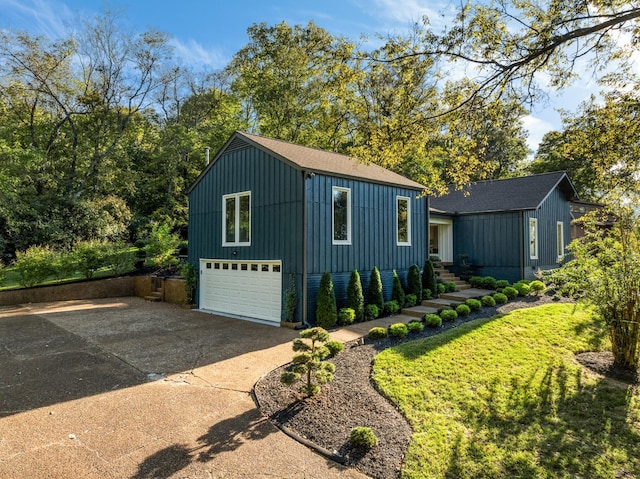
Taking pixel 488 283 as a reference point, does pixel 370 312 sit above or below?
below

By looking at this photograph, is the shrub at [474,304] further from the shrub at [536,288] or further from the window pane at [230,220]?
the window pane at [230,220]

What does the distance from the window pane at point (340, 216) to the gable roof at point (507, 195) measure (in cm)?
632

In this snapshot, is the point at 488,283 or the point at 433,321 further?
the point at 488,283

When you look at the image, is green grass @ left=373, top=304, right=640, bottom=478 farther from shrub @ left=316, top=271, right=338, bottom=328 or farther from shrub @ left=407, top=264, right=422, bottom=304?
shrub @ left=407, top=264, right=422, bottom=304

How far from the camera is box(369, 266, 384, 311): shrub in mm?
9727

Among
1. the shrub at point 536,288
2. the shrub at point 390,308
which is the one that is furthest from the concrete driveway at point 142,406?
the shrub at point 536,288

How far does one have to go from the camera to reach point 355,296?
30.2 ft

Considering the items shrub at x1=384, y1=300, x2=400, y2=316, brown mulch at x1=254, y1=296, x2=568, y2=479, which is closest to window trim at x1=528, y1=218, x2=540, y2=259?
shrub at x1=384, y1=300, x2=400, y2=316

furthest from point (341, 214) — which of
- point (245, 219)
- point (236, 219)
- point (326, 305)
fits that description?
point (236, 219)

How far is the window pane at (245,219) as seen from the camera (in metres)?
10.3

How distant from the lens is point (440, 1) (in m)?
6.21

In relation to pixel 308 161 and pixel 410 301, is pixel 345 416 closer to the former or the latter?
pixel 410 301

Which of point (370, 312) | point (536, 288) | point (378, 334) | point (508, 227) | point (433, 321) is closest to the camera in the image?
point (378, 334)

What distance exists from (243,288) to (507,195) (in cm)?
1184
